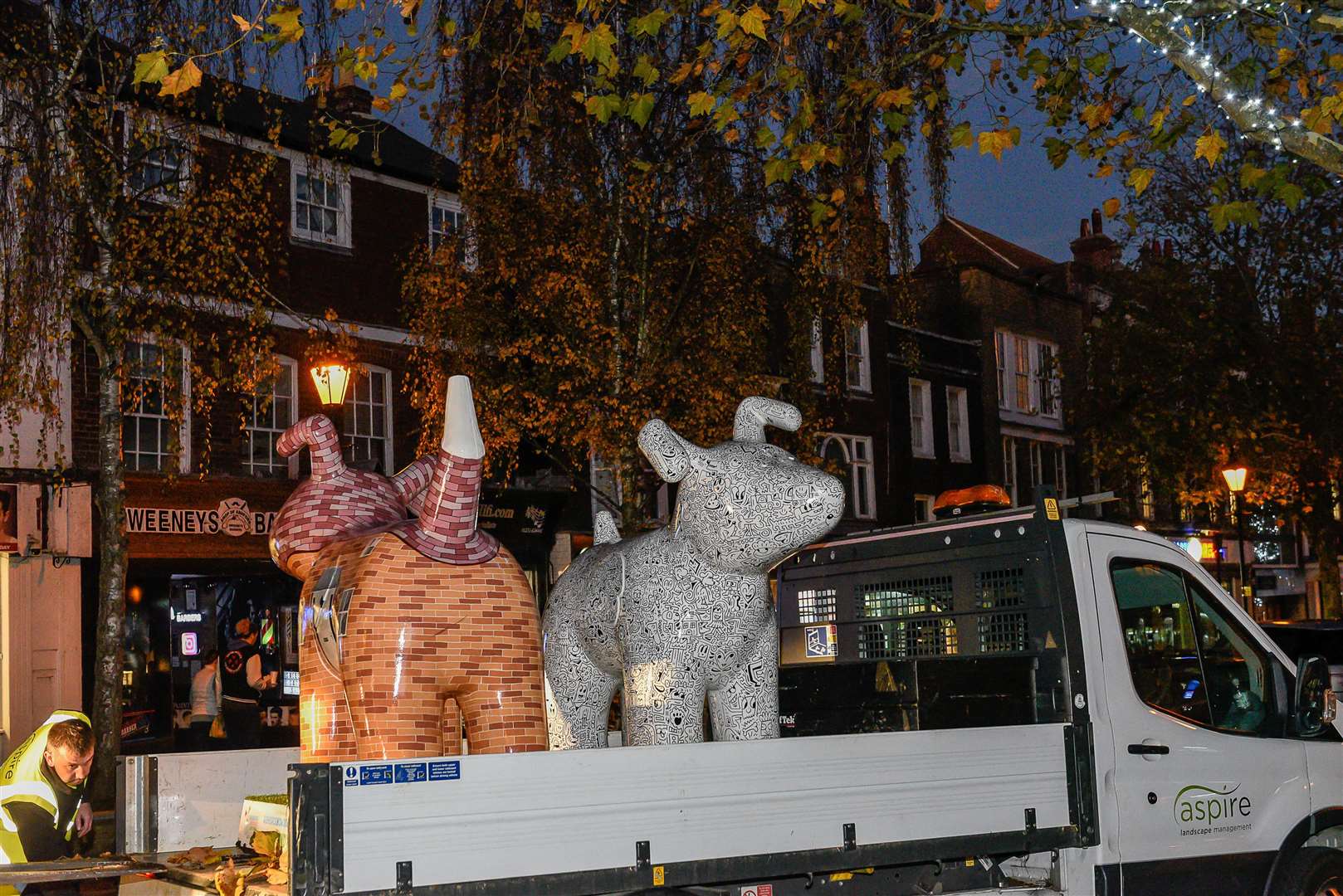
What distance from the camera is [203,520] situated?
15719mm

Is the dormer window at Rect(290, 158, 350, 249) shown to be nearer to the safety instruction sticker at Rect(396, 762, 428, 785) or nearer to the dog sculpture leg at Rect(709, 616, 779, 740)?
the dog sculpture leg at Rect(709, 616, 779, 740)

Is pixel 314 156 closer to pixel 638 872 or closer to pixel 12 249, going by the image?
pixel 12 249

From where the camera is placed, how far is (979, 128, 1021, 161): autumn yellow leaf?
8.11 meters

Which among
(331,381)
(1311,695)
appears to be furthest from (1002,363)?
(1311,695)

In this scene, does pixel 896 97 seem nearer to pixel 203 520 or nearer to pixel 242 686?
pixel 203 520

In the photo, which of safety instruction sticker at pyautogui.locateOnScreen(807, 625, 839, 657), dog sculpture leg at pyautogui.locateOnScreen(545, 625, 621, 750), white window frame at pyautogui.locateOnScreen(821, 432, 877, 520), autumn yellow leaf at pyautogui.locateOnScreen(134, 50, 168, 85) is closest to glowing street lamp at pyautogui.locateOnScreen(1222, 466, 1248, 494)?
white window frame at pyautogui.locateOnScreen(821, 432, 877, 520)

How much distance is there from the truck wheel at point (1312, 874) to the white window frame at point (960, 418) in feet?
75.3

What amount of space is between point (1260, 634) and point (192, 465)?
40.4 feet

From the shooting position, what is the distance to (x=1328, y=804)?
6016 millimetres

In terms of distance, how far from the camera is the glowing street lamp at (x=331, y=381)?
13.5 m

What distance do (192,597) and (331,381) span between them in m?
4.22

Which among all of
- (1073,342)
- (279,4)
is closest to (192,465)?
(279,4)

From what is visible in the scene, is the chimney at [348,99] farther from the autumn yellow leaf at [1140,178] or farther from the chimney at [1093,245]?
the chimney at [1093,245]

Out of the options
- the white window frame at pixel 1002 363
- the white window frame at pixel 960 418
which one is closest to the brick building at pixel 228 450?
the white window frame at pixel 960 418
